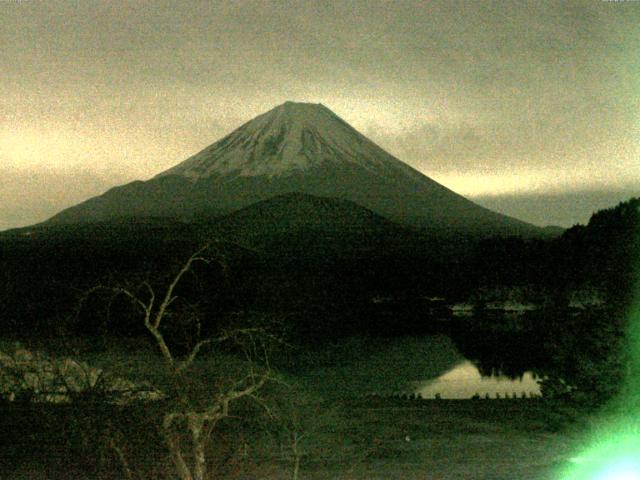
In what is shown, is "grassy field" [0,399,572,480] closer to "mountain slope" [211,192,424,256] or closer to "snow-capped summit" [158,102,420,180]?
"mountain slope" [211,192,424,256]

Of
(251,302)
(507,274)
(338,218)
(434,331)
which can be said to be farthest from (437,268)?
(338,218)

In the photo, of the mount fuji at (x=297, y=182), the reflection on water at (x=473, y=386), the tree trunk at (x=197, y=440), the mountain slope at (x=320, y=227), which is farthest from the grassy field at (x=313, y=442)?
the mount fuji at (x=297, y=182)

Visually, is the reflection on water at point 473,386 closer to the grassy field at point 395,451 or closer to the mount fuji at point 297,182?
the grassy field at point 395,451

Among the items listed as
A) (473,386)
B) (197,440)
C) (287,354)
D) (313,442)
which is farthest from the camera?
(287,354)

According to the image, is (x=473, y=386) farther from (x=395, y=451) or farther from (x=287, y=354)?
(x=395, y=451)

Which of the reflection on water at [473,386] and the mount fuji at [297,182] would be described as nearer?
the reflection on water at [473,386]

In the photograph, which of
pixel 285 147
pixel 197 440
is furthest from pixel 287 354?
pixel 285 147

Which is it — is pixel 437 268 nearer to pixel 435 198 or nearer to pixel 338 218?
pixel 338 218

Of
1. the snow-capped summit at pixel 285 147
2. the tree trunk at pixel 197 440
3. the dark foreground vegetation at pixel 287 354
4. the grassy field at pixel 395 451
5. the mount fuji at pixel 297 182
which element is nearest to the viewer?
the tree trunk at pixel 197 440
